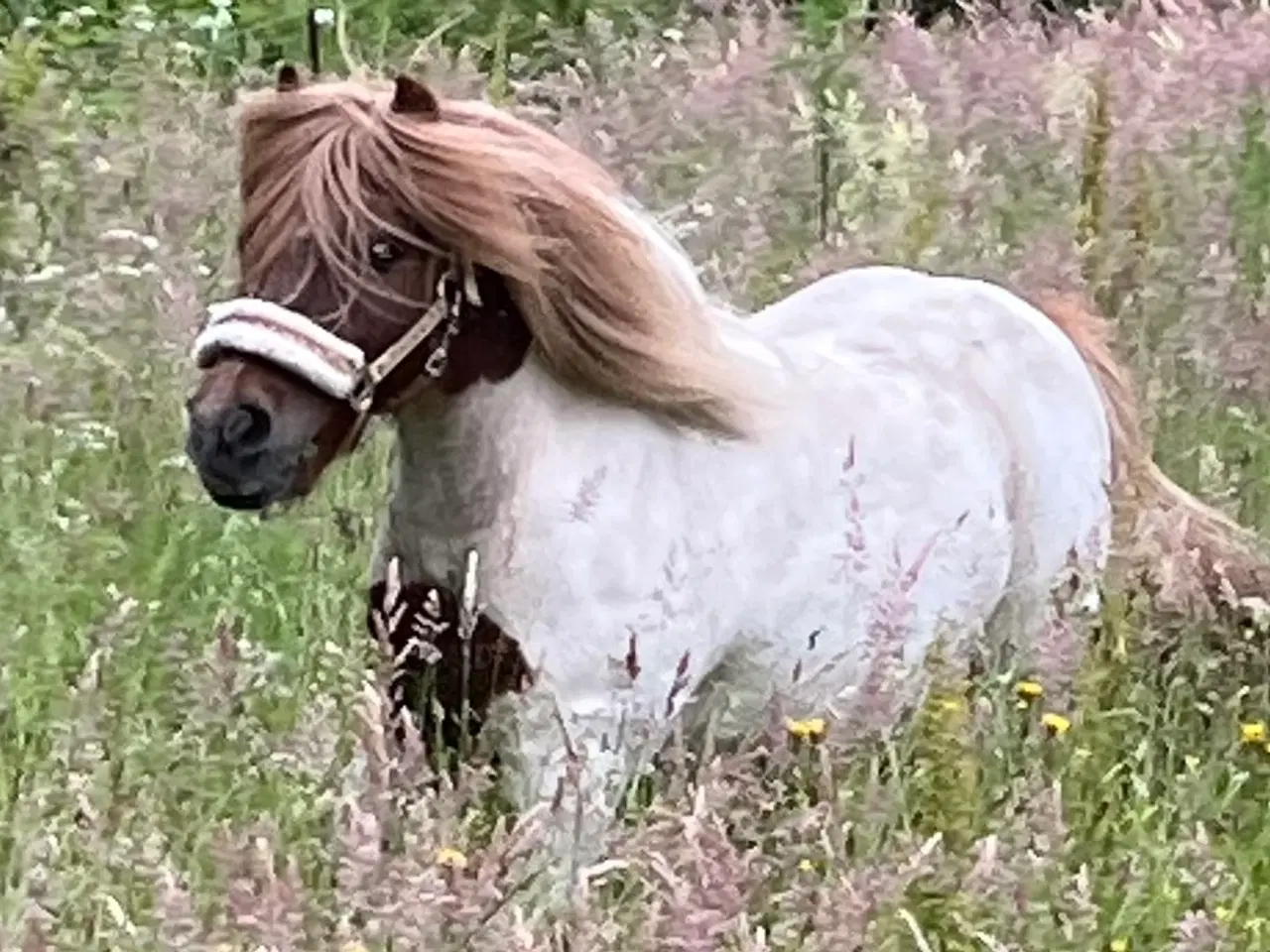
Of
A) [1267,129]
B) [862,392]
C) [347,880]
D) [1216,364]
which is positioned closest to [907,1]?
[1267,129]

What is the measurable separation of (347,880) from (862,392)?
1.42m

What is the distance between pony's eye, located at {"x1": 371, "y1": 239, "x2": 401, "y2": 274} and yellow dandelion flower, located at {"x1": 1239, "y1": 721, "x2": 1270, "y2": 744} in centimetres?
135

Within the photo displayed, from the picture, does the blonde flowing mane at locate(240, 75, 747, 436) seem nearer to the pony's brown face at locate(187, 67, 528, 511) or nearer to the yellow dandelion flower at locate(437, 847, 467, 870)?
the pony's brown face at locate(187, 67, 528, 511)

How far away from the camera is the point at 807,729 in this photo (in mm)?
3328

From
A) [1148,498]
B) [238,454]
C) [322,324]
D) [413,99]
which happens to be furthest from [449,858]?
[1148,498]

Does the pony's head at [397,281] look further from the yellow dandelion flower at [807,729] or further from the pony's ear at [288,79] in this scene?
the yellow dandelion flower at [807,729]

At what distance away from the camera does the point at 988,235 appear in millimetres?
5863

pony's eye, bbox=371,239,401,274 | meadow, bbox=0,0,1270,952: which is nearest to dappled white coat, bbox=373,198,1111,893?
meadow, bbox=0,0,1270,952

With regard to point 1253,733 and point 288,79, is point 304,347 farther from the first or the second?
point 1253,733

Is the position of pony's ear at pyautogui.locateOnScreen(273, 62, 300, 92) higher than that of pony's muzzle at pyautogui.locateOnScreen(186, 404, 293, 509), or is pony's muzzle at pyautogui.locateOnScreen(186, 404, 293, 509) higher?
pony's ear at pyautogui.locateOnScreen(273, 62, 300, 92)

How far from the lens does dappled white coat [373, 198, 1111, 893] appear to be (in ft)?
10.7

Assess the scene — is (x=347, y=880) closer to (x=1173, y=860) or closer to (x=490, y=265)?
(x=490, y=265)

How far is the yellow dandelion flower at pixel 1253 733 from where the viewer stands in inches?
147

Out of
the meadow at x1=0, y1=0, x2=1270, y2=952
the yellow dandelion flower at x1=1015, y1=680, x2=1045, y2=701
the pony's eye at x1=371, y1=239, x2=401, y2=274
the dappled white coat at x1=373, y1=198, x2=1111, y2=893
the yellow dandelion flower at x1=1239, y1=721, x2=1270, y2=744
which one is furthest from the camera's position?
the yellow dandelion flower at x1=1239, y1=721, x2=1270, y2=744
